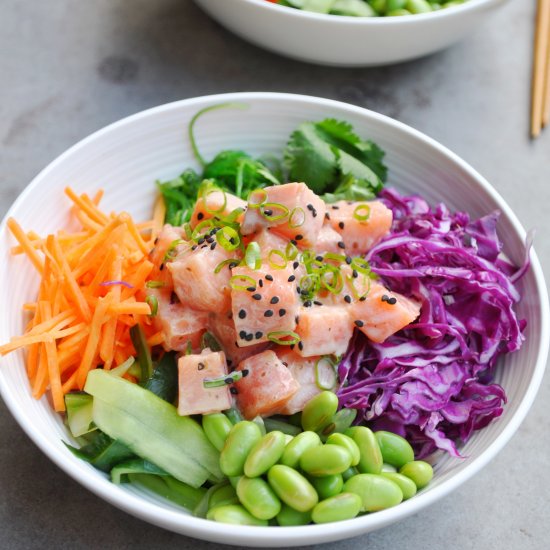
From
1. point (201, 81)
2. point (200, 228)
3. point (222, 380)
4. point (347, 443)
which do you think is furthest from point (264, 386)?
point (201, 81)

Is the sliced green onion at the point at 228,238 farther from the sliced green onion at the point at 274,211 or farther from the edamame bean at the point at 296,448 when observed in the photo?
the edamame bean at the point at 296,448

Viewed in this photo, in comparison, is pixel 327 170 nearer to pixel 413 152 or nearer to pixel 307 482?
pixel 413 152

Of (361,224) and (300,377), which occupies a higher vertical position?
(361,224)

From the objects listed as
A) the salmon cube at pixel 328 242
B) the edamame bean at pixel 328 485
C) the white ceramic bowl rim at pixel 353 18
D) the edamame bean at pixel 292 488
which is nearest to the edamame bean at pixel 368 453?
the edamame bean at pixel 328 485

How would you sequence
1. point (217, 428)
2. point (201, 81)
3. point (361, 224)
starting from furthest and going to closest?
point (201, 81) < point (361, 224) < point (217, 428)

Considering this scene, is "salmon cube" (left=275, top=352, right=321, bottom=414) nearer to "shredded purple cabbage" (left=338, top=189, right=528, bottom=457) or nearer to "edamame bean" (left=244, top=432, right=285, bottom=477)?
"shredded purple cabbage" (left=338, top=189, right=528, bottom=457)

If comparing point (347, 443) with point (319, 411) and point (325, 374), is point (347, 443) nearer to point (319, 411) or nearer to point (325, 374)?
point (319, 411)

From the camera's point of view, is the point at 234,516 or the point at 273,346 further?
the point at 273,346
